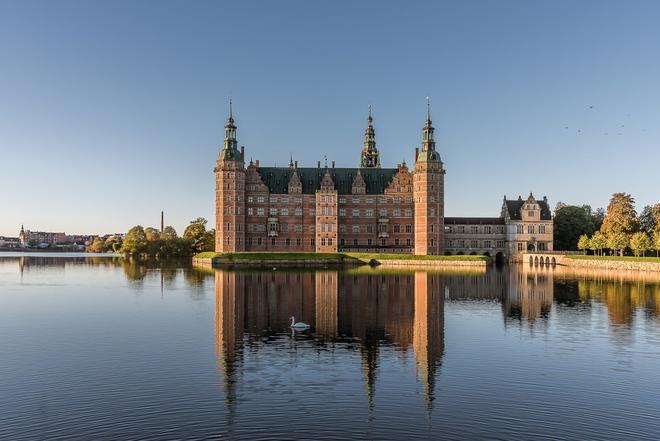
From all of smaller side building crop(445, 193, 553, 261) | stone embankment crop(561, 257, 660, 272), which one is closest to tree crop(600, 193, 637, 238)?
stone embankment crop(561, 257, 660, 272)

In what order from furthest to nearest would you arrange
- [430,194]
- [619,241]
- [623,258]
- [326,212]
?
[326,212], [430,194], [619,241], [623,258]

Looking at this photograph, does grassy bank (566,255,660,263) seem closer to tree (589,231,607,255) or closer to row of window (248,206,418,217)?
tree (589,231,607,255)

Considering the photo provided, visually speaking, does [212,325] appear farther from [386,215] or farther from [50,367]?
[386,215]

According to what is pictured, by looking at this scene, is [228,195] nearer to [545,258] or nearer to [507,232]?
[507,232]

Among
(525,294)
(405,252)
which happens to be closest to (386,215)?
(405,252)

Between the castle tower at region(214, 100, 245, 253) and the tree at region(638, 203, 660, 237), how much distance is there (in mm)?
68379

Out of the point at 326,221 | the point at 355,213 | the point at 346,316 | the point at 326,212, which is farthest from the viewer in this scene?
the point at 355,213

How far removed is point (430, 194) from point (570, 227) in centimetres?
3517

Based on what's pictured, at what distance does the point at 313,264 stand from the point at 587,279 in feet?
140

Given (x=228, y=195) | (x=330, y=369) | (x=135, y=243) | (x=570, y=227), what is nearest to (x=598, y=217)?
(x=570, y=227)

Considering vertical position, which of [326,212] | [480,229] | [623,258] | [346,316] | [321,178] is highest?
[321,178]

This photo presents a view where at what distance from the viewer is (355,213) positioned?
108 metres

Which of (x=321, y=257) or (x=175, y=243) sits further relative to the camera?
(x=175, y=243)

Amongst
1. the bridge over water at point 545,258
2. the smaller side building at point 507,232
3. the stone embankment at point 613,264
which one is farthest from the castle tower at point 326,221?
the stone embankment at point 613,264
